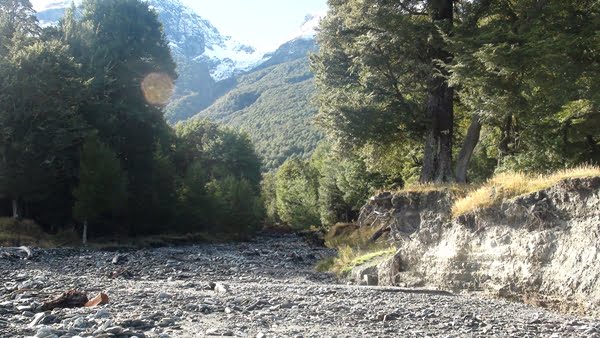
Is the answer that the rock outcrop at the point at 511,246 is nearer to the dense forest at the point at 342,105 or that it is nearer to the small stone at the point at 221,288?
the dense forest at the point at 342,105

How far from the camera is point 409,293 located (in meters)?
12.7

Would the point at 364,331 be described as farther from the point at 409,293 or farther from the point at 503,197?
the point at 503,197

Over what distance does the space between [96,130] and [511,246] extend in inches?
1121

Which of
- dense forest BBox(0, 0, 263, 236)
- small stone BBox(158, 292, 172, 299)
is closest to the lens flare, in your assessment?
dense forest BBox(0, 0, 263, 236)

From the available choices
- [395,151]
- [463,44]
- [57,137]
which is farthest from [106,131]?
[463,44]

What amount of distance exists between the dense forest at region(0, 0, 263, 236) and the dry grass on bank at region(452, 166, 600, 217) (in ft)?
81.9

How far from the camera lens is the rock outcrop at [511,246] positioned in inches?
403

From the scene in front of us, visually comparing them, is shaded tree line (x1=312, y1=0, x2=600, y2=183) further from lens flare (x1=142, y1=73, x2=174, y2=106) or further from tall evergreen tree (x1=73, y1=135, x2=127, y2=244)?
lens flare (x1=142, y1=73, x2=174, y2=106)

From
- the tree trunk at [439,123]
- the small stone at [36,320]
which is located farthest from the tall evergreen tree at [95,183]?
the small stone at [36,320]

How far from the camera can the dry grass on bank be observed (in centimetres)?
1162

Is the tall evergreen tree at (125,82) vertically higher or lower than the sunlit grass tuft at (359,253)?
higher

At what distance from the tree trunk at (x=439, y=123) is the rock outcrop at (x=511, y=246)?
2.95m

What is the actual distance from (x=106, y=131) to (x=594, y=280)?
3393 cm

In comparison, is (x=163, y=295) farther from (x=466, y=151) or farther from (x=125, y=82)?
(x=125, y=82)
